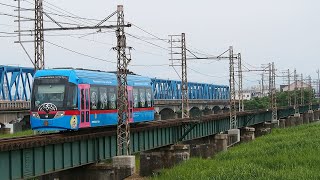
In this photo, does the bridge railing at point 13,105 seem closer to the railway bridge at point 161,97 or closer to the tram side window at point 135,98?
the railway bridge at point 161,97

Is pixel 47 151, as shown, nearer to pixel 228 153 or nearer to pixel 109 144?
pixel 109 144

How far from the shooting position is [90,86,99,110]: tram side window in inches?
1244

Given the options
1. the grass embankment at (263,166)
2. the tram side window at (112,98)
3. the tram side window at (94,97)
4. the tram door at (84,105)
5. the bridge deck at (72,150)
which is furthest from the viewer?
the tram side window at (112,98)

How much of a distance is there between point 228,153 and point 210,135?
16813mm

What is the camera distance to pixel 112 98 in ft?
114

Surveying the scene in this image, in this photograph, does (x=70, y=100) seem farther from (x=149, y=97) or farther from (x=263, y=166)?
(x=263, y=166)

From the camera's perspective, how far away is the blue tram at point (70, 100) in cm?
2902

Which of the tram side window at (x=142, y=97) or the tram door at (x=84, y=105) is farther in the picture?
the tram side window at (x=142, y=97)

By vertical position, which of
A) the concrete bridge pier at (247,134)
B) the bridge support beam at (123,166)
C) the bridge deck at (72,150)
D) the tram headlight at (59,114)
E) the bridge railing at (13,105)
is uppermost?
the bridge railing at (13,105)

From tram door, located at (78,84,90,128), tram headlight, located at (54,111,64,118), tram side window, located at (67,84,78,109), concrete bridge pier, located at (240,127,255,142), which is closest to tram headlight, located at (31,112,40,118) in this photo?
tram headlight, located at (54,111,64,118)

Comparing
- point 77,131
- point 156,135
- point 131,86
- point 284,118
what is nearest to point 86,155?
point 77,131

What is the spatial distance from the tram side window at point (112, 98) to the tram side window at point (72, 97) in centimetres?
468

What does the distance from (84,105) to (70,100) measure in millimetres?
1305

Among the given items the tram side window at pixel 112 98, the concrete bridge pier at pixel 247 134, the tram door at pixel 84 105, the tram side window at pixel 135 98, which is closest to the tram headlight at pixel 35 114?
the tram door at pixel 84 105
